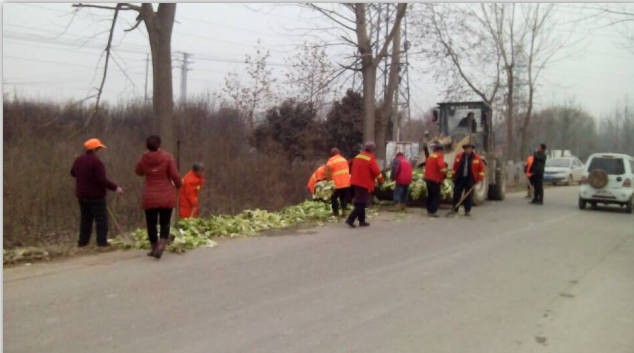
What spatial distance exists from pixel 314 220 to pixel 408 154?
1274 cm

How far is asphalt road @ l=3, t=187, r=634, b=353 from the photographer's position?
4945mm

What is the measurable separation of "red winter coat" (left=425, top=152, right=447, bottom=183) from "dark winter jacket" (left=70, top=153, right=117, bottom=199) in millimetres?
7695

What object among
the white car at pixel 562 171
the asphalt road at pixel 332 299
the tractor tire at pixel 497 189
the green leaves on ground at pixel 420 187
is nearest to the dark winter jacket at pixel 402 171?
the green leaves on ground at pixel 420 187

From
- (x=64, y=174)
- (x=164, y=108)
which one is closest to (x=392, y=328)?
(x=164, y=108)

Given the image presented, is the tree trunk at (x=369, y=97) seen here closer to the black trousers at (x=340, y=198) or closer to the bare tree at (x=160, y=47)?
the black trousers at (x=340, y=198)

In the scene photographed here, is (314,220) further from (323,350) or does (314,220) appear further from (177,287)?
(323,350)

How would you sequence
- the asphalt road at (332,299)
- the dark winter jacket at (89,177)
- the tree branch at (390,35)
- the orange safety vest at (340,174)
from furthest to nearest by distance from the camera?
the tree branch at (390,35), the orange safety vest at (340,174), the dark winter jacket at (89,177), the asphalt road at (332,299)

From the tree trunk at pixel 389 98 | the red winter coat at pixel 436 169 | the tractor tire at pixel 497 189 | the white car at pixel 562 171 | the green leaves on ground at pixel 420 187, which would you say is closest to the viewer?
the red winter coat at pixel 436 169

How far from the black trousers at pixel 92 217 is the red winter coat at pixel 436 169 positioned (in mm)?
7726

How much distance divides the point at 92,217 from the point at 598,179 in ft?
45.2

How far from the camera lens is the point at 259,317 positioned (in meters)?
5.56

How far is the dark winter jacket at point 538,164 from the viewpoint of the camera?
17906 millimetres

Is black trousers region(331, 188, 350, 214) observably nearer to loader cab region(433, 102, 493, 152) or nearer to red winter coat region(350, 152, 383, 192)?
red winter coat region(350, 152, 383, 192)

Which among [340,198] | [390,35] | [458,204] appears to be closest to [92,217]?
[340,198]
